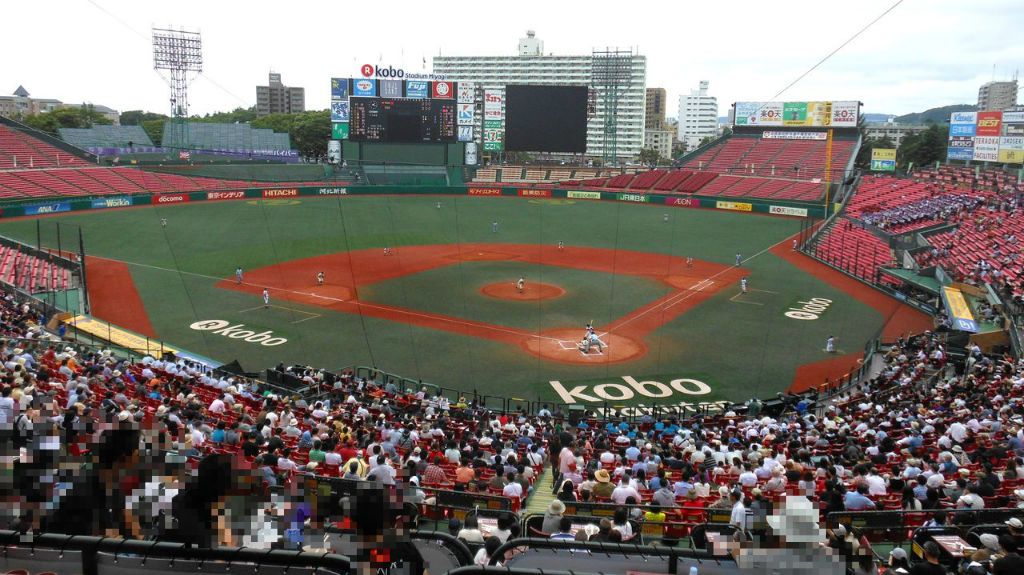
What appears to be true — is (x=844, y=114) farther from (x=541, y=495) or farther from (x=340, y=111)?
(x=541, y=495)

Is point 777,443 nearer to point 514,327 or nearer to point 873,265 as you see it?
point 514,327

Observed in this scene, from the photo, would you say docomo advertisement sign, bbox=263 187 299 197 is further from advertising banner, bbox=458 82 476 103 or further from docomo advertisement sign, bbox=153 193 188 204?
advertising banner, bbox=458 82 476 103

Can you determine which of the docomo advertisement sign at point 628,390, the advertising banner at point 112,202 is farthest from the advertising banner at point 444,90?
the docomo advertisement sign at point 628,390

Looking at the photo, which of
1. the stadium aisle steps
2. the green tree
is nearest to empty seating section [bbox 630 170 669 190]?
the green tree

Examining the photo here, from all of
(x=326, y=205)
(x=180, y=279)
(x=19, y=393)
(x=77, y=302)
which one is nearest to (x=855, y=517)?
A: (x=19, y=393)

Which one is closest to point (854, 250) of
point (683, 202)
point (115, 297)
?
point (683, 202)
